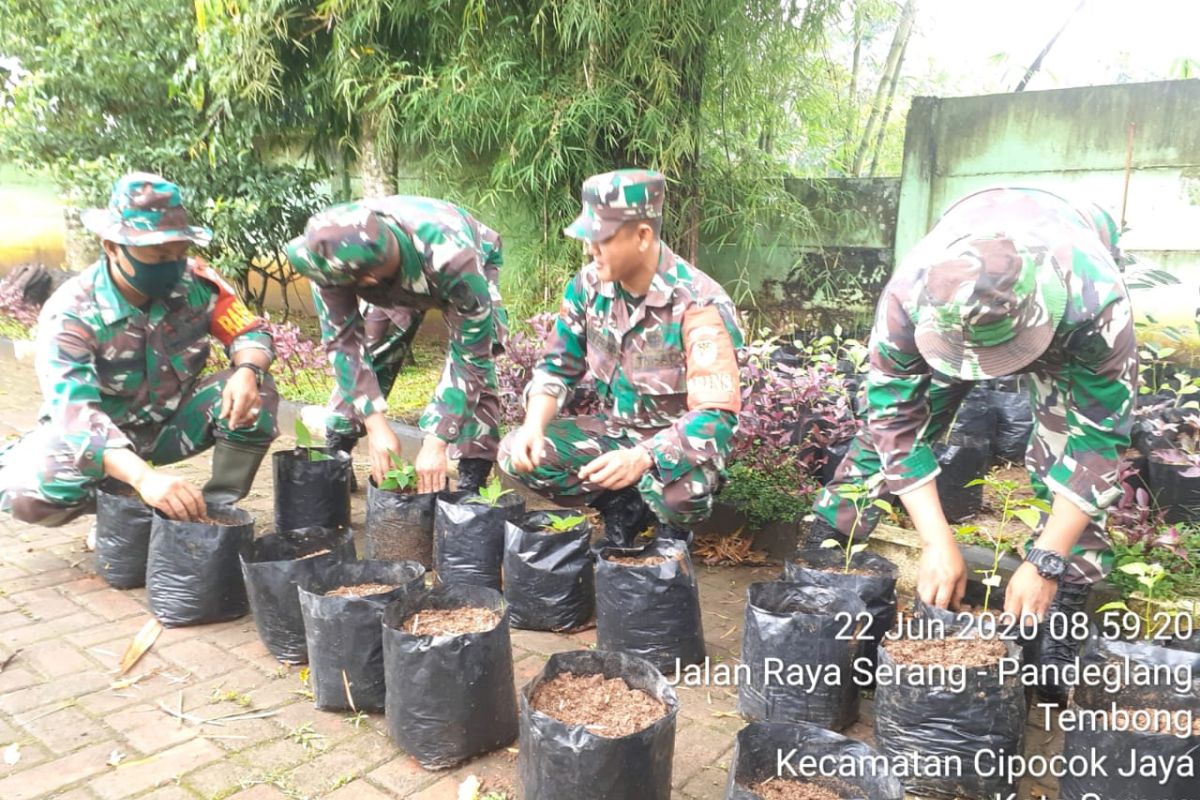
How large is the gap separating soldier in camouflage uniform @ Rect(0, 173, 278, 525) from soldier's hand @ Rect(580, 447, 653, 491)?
1.26 meters

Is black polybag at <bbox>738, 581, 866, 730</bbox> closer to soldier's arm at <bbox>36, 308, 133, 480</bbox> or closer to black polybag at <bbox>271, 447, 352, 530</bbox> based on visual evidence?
black polybag at <bbox>271, 447, 352, 530</bbox>

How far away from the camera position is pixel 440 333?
22.9 ft

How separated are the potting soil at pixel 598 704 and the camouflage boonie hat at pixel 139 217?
6.50 ft

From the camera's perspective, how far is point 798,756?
67.6 inches

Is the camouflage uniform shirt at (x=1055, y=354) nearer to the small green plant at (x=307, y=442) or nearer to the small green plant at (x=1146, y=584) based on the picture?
the small green plant at (x=1146, y=584)

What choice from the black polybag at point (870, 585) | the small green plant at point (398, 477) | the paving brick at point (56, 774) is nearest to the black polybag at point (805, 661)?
the black polybag at point (870, 585)

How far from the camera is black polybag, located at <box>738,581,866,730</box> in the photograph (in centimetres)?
209

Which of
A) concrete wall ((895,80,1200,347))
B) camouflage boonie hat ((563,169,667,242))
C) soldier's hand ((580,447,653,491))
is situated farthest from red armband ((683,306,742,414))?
concrete wall ((895,80,1200,347))

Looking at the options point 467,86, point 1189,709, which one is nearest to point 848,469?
point 1189,709

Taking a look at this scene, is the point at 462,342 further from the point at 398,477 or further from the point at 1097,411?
the point at 1097,411

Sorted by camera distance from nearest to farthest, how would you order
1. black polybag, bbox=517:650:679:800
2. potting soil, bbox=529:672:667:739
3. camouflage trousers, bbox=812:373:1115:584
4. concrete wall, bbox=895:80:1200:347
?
black polybag, bbox=517:650:679:800
potting soil, bbox=529:672:667:739
camouflage trousers, bbox=812:373:1115:584
concrete wall, bbox=895:80:1200:347

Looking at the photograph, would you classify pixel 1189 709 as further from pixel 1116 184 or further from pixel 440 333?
pixel 440 333

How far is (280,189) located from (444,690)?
5380 millimetres

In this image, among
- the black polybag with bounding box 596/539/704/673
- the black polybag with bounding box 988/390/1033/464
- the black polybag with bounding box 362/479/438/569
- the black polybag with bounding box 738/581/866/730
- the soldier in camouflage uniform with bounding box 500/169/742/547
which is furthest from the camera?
the black polybag with bounding box 988/390/1033/464
